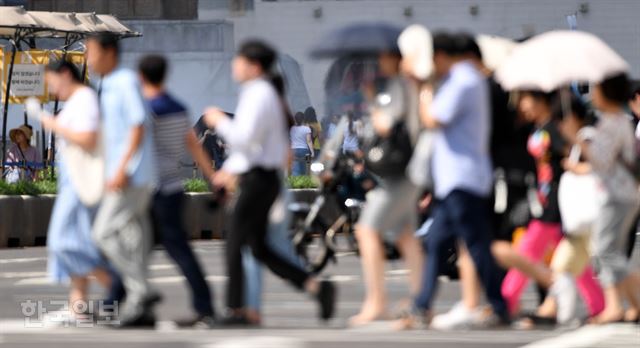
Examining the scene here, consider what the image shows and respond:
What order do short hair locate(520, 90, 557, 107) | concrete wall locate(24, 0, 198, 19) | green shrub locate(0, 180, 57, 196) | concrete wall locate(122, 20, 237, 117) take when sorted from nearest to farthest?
short hair locate(520, 90, 557, 107), green shrub locate(0, 180, 57, 196), concrete wall locate(122, 20, 237, 117), concrete wall locate(24, 0, 198, 19)

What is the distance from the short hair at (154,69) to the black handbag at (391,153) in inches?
55.3

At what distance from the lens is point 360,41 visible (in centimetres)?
1673

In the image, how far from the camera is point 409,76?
576 inches

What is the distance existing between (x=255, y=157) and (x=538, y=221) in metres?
2.12

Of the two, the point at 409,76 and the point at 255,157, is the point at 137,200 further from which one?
the point at 409,76

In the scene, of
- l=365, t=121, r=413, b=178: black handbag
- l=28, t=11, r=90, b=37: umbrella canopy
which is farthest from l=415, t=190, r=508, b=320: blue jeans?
l=28, t=11, r=90, b=37: umbrella canopy

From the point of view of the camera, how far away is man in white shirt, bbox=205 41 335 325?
13.8m

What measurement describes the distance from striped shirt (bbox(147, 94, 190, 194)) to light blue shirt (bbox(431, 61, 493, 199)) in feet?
5.04

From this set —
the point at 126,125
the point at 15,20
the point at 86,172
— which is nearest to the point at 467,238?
the point at 126,125

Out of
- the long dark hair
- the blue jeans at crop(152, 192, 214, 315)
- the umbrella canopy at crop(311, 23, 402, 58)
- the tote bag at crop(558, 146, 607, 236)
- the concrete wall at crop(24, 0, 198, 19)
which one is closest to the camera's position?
the long dark hair

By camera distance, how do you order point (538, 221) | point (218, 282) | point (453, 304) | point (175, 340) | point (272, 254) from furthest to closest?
point (218, 282)
point (453, 304)
point (538, 221)
point (272, 254)
point (175, 340)

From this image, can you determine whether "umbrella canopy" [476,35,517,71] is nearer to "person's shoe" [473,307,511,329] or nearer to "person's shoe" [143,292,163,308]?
"person's shoe" [473,307,511,329]

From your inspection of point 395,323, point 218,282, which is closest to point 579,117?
point 395,323

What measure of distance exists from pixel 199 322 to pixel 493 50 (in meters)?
6.66
